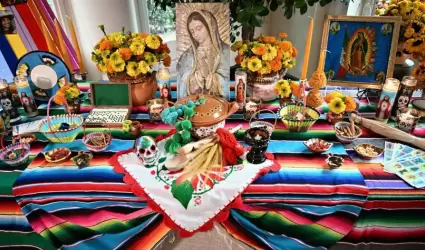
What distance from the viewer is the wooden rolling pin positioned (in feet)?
4.30

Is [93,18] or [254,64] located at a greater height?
[93,18]

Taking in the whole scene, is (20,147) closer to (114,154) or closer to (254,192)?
(114,154)

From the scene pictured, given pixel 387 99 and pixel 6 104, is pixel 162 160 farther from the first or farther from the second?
pixel 387 99

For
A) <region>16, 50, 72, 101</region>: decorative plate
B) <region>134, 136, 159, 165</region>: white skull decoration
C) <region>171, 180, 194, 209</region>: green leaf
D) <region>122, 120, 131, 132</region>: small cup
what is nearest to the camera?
Answer: <region>171, 180, 194, 209</region>: green leaf

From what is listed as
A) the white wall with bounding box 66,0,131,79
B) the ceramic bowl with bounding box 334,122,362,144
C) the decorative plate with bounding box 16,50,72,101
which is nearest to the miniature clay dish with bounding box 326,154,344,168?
the ceramic bowl with bounding box 334,122,362,144

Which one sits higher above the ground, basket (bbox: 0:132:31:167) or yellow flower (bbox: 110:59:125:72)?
yellow flower (bbox: 110:59:125:72)

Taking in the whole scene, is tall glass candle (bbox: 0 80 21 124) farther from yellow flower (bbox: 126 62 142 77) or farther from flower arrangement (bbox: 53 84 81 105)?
yellow flower (bbox: 126 62 142 77)

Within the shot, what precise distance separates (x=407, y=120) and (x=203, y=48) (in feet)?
3.31

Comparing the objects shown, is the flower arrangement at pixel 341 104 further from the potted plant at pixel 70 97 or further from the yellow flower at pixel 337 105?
the potted plant at pixel 70 97

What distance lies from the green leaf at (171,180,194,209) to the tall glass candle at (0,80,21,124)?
973mm

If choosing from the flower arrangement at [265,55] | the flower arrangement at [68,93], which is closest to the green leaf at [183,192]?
the flower arrangement at [265,55]

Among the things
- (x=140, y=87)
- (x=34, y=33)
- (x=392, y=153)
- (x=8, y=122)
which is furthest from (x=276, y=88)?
(x=34, y=33)

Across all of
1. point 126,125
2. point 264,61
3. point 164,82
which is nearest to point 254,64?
point 264,61

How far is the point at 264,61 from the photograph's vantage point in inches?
60.2
